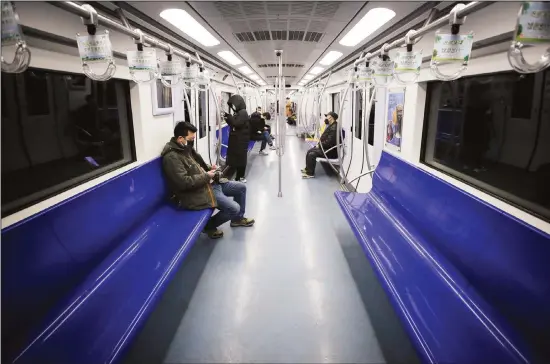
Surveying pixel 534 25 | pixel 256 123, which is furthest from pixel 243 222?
pixel 256 123

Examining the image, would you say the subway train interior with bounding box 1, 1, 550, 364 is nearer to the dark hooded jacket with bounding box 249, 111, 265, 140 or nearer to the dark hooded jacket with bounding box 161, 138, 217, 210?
the dark hooded jacket with bounding box 161, 138, 217, 210

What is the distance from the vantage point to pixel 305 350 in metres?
2.09

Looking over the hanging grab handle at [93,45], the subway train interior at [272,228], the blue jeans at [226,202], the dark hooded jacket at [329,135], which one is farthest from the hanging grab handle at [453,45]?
the dark hooded jacket at [329,135]

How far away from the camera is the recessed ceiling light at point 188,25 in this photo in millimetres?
2849

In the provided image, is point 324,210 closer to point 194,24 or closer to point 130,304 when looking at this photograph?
point 194,24

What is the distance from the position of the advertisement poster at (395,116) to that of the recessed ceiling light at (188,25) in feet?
7.46

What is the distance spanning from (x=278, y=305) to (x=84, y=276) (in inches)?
53.4

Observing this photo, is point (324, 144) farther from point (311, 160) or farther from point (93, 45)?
point (93, 45)

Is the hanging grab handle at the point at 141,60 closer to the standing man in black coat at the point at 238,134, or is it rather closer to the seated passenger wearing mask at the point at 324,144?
the standing man in black coat at the point at 238,134

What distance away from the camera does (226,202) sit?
370cm

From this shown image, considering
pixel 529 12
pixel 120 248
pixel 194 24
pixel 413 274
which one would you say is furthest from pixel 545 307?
pixel 194 24

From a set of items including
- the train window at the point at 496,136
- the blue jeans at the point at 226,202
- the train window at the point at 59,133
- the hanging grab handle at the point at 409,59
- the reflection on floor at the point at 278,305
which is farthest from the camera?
the train window at the point at 59,133

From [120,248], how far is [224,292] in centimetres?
88

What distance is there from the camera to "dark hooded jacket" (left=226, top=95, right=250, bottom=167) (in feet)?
19.2
